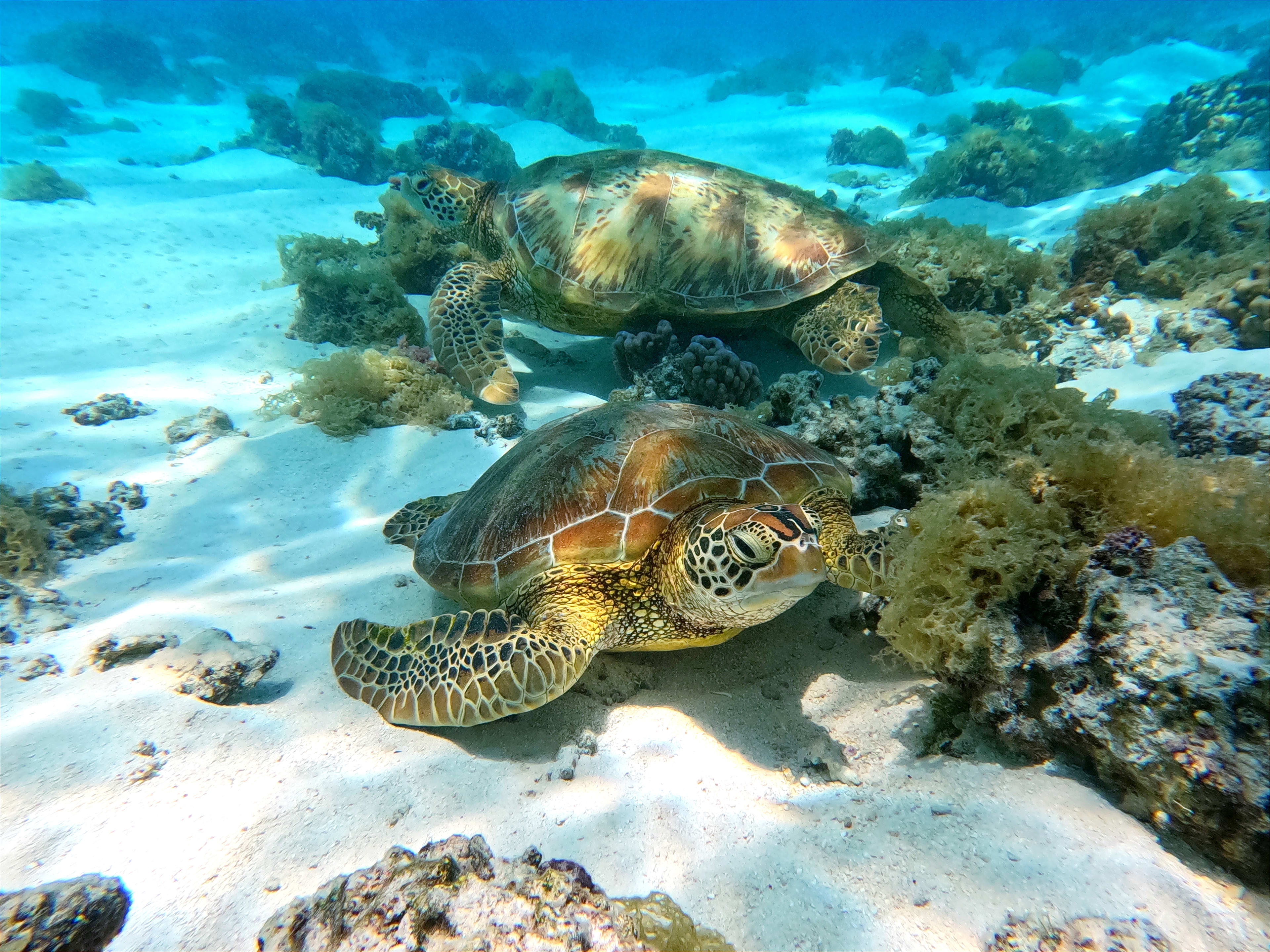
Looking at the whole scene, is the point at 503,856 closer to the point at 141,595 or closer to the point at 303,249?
the point at 141,595

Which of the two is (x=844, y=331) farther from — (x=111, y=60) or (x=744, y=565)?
(x=111, y=60)

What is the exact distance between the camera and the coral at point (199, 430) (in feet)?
17.3

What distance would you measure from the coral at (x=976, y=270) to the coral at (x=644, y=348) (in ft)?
7.73

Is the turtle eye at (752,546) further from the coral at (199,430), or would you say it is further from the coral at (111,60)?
the coral at (111,60)

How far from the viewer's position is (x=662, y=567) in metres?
2.73

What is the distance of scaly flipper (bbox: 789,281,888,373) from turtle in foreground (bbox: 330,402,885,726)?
209 centimetres

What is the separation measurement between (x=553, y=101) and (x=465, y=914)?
28.5 metres

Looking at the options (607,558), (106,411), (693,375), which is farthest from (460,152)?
(607,558)

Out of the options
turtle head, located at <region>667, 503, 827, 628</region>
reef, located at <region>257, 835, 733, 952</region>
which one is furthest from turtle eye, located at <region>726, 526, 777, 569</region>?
reef, located at <region>257, 835, 733, 952</region>

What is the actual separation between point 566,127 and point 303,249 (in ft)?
62.6

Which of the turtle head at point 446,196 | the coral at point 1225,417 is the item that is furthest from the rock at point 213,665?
the turtle head at point 446,196

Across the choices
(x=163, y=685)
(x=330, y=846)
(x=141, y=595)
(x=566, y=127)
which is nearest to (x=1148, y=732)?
(x=330, y=846)

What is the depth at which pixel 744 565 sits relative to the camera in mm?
2242

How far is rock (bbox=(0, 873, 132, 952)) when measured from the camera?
1.43 m
